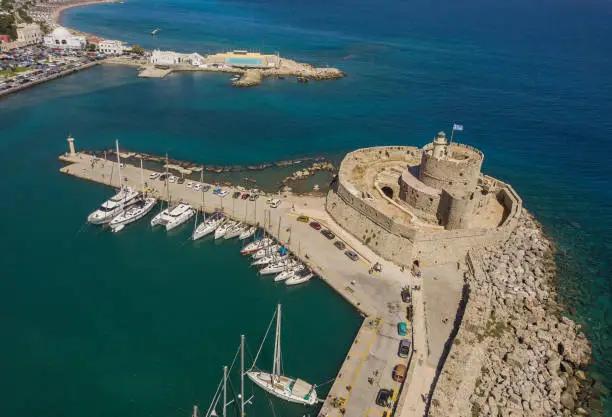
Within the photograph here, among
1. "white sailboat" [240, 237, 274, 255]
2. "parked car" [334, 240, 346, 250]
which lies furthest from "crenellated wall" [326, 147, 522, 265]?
"white sailboat" [240, 237, 274, 255]

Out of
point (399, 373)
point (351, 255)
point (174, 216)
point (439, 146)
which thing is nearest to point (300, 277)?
point (351, 255)

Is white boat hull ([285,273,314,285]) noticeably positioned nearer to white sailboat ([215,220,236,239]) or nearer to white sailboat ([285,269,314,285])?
white sailboat ([285,269,314,285])

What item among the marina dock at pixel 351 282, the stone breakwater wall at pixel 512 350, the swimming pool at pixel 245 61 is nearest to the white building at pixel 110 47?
the swimming pool at pixel 245 61

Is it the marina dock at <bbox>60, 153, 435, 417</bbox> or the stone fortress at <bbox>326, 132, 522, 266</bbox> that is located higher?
the stone fortress at <bbox>326, 132, 522, 266</bbox>

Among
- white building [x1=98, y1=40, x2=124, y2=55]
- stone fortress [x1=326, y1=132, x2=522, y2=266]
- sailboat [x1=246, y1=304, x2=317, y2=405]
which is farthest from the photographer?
white building [x1=98, y1=40, x2=124, y2=55]

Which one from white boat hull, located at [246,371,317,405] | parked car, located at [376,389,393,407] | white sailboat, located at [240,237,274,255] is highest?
white sailboat, located at [240,237,274,255]

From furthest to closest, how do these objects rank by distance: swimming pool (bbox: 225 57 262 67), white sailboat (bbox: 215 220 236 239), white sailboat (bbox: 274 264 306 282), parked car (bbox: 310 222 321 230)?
1. swimming pool (bbox: 225 57 262 67)
2. parked car (bbox: 310 222 321 230)
3. white sailboat (bbox: 215 220 236 239)
4. white sailboat (bbox: 274 264 306 282)

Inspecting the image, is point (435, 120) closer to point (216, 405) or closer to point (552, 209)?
point (552, 209)

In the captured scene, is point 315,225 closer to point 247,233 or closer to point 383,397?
point 247,233
